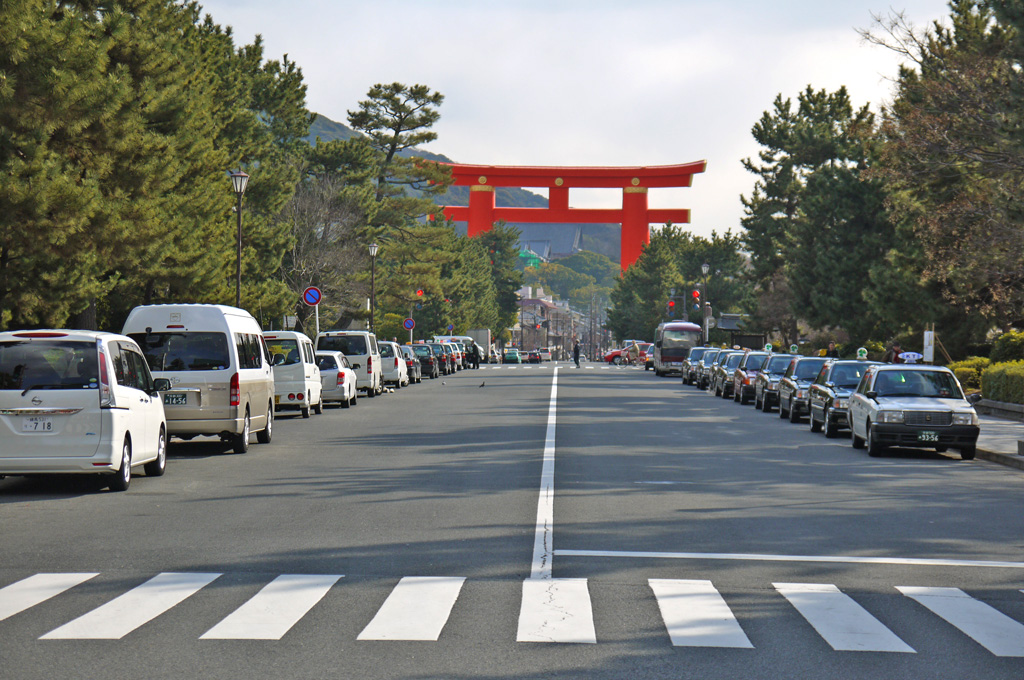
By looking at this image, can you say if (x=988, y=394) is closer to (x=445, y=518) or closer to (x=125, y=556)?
(x=445, y=518)

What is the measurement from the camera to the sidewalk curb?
720 inches

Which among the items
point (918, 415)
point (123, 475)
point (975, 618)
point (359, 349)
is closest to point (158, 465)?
point (123, 475)

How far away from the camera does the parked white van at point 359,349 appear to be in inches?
1396

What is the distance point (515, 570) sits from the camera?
8797mm

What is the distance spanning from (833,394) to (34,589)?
18.6 m

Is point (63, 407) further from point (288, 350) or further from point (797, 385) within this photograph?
point (797, 385)

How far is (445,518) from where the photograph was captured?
11.5 m

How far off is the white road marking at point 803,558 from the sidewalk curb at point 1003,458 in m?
9.41

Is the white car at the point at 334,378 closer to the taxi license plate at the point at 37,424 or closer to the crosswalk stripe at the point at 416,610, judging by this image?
the taxi license plate at the point at 37,424

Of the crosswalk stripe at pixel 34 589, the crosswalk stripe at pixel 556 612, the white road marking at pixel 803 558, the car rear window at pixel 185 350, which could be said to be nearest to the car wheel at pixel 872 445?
the white road marking at pixel 803 558

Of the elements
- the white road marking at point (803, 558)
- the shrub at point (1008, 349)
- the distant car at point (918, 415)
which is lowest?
the white road marking at point (803, 558)

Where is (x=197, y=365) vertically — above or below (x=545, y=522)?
above

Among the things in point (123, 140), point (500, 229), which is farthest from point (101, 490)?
point (500, 229)

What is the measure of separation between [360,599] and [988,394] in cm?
2718
